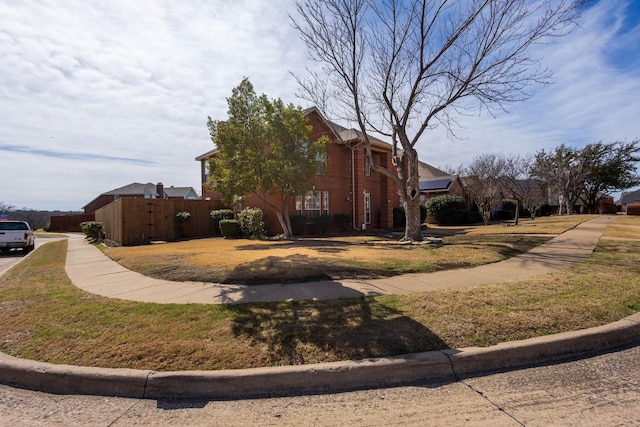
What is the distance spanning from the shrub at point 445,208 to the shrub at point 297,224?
1574cm

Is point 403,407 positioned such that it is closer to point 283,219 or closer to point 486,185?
point 283,219

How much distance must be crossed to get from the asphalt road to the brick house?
15.8 metres

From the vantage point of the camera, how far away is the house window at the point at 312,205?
68.4 feet

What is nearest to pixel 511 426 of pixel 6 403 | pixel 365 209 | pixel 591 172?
pixel 6 403

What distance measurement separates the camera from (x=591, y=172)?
151ft

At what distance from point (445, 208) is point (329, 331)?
2800 centimetres

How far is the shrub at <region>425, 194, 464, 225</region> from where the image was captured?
99.0 ft

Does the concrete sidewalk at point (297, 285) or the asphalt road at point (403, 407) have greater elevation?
the concrete sidewalk at point (297, 285)

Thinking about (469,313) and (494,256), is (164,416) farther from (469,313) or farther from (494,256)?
(494,256)

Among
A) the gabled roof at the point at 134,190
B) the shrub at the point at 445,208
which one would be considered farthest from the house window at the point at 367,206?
the gabled roof at the point at 134,190

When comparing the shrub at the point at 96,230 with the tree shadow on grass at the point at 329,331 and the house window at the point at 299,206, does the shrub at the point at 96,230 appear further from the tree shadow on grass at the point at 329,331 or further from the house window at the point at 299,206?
the tree shadow on grass at the point at 329,331

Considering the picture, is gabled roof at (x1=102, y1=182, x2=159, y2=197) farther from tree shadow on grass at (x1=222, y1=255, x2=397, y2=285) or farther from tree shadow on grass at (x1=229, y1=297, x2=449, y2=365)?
tree shadow on grass at (x1=229, y1=297, x2=449, y2=365)

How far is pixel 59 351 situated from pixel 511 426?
4.68m

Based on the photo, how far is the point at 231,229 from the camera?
18.2 metres
